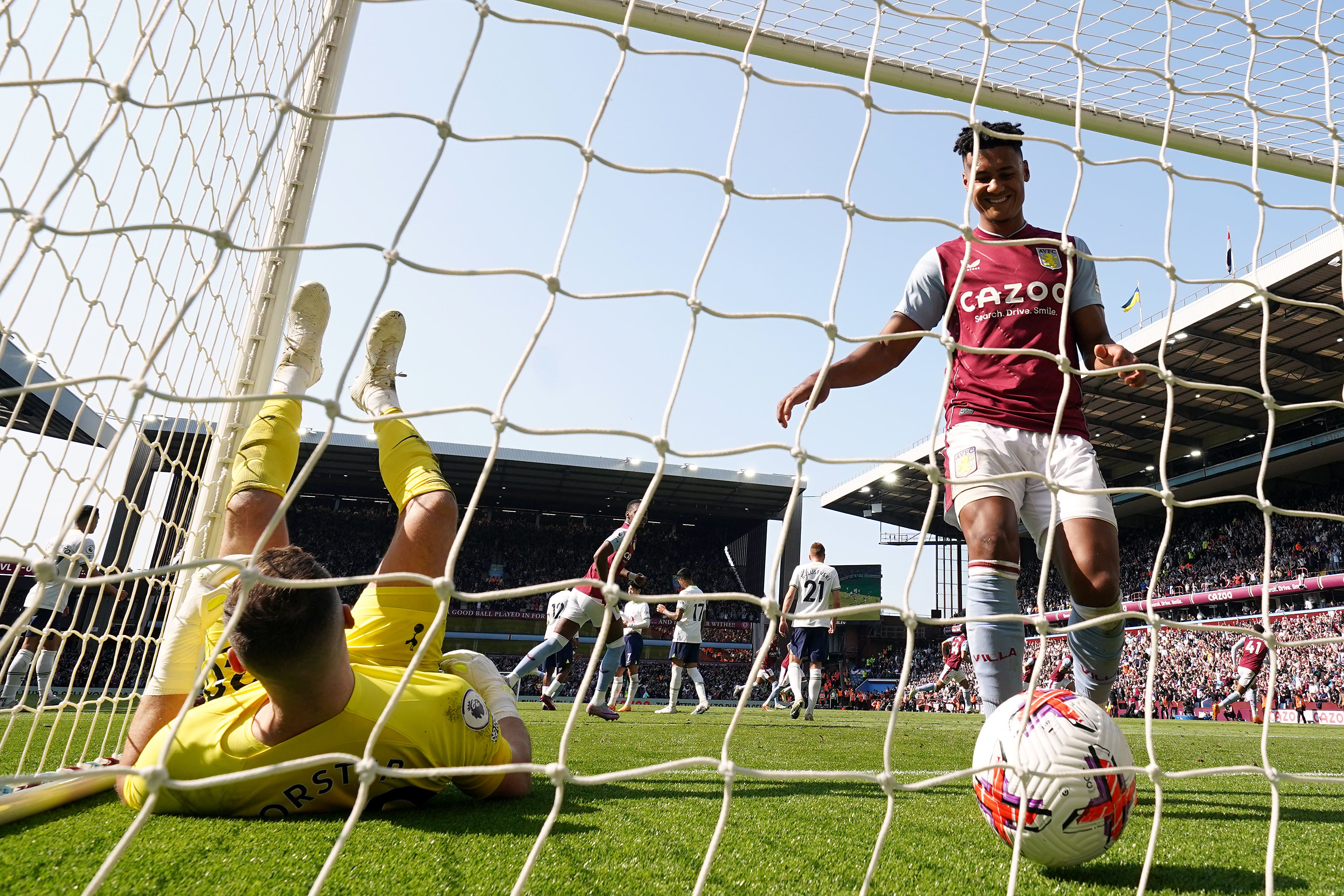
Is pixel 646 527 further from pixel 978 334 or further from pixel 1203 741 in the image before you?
pixel 978 334

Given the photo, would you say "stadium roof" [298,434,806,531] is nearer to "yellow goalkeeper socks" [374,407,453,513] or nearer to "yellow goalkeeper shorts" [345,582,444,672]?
"yellow goalkeeper socks" [374,407,453,513]

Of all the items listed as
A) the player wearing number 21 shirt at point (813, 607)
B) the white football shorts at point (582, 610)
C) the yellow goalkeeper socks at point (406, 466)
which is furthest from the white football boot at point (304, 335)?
the player wearing number 21 shirt at point (813, 607)

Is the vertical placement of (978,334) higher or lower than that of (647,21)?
lower

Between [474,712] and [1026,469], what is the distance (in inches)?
66.4

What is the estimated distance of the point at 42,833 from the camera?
1.83m

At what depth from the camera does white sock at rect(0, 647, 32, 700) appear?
24.6 feet

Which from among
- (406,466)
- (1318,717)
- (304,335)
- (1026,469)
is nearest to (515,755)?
(406,466)

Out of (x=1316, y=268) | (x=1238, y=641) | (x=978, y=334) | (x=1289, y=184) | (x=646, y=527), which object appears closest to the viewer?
(x=978, y=334)

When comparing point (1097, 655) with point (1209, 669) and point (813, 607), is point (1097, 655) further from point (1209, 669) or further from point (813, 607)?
point (1209, 669)

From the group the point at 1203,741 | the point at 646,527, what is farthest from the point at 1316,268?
the point at 646,527

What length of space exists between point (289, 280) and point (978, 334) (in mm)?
2644

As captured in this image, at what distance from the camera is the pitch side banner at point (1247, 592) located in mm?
19250

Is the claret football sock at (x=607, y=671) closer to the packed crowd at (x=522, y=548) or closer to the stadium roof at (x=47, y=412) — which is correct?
the stadium roof at (x=47, y=412)

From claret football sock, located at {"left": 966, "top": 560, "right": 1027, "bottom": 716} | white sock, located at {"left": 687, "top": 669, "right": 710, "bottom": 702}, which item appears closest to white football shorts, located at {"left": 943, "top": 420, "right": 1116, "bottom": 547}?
claret football sock, located at {"left": 966, "top": 560, "right": 1027, "bottom": 716}
